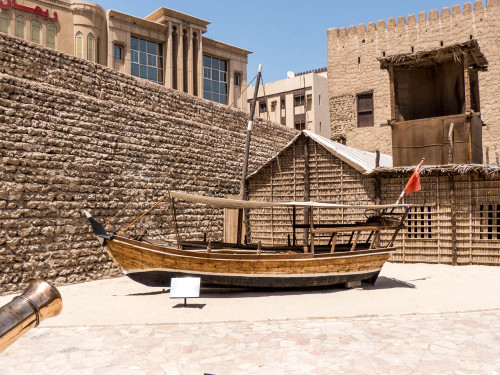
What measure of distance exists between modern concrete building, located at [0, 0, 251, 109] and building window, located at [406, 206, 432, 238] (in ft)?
42.1

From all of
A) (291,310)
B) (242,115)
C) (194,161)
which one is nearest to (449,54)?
(242,115)

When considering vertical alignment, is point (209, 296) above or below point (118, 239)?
below

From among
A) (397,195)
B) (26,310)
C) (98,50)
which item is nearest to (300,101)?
(98,50)

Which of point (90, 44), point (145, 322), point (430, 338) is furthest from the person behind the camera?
point (90, 44)

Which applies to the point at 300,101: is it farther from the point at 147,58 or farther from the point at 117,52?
the point at 117,52

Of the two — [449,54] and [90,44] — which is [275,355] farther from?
[90,44]

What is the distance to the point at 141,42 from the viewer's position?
26625 millimetres

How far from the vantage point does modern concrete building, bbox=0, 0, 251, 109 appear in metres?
23.0

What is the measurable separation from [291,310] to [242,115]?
28.8ft

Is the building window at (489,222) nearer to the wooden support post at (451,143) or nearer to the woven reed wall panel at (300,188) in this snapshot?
the wooden support post at (451,143)

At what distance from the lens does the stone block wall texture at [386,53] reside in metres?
18.0

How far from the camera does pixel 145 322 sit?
5.99 metres

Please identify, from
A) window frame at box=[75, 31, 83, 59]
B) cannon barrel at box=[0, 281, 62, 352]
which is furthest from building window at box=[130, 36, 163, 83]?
cannon barrel at box=[0, 281, 62, 352]

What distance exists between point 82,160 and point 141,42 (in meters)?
19.5
